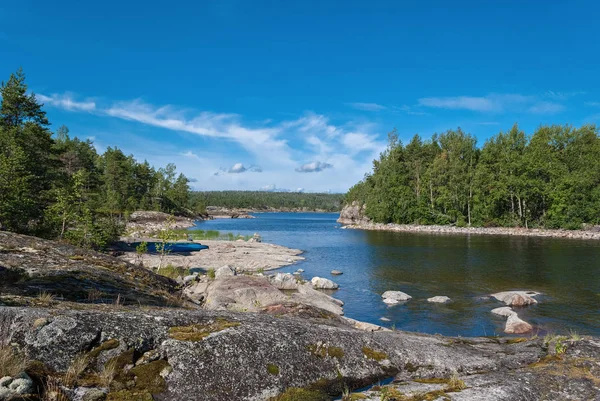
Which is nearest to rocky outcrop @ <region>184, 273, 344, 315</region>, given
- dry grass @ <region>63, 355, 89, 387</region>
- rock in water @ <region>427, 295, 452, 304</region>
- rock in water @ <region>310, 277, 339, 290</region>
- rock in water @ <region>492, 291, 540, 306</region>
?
rock in water @ <region>310, 277, 339, 290</region>

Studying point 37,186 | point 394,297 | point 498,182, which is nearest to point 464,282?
point 394,297

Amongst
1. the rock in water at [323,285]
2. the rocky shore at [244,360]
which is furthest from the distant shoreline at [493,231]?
the rocky shore at [244,360]

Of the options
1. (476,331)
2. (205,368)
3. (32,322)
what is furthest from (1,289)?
(476,331)

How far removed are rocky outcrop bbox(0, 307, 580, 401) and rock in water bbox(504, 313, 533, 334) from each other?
41.3 ft

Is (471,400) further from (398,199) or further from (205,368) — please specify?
(398,199)

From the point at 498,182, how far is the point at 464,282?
6797 centimetres

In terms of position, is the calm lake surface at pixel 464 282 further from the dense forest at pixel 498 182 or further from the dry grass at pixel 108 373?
the dense forest at pixel 498 182

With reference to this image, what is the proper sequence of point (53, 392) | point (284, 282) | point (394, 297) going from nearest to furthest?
point (53, 392)
point (394, 297)
point (284, 282)

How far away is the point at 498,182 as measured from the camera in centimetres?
8744

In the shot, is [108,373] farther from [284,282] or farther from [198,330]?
[284,282]

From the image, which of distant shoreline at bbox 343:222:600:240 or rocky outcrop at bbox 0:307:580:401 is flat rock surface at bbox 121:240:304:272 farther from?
distant shoreline at bbox 343:222:600:240

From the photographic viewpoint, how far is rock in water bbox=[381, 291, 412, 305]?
2417 centimetres

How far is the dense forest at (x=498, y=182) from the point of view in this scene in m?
79.9

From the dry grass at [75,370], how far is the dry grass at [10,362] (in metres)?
0.48
